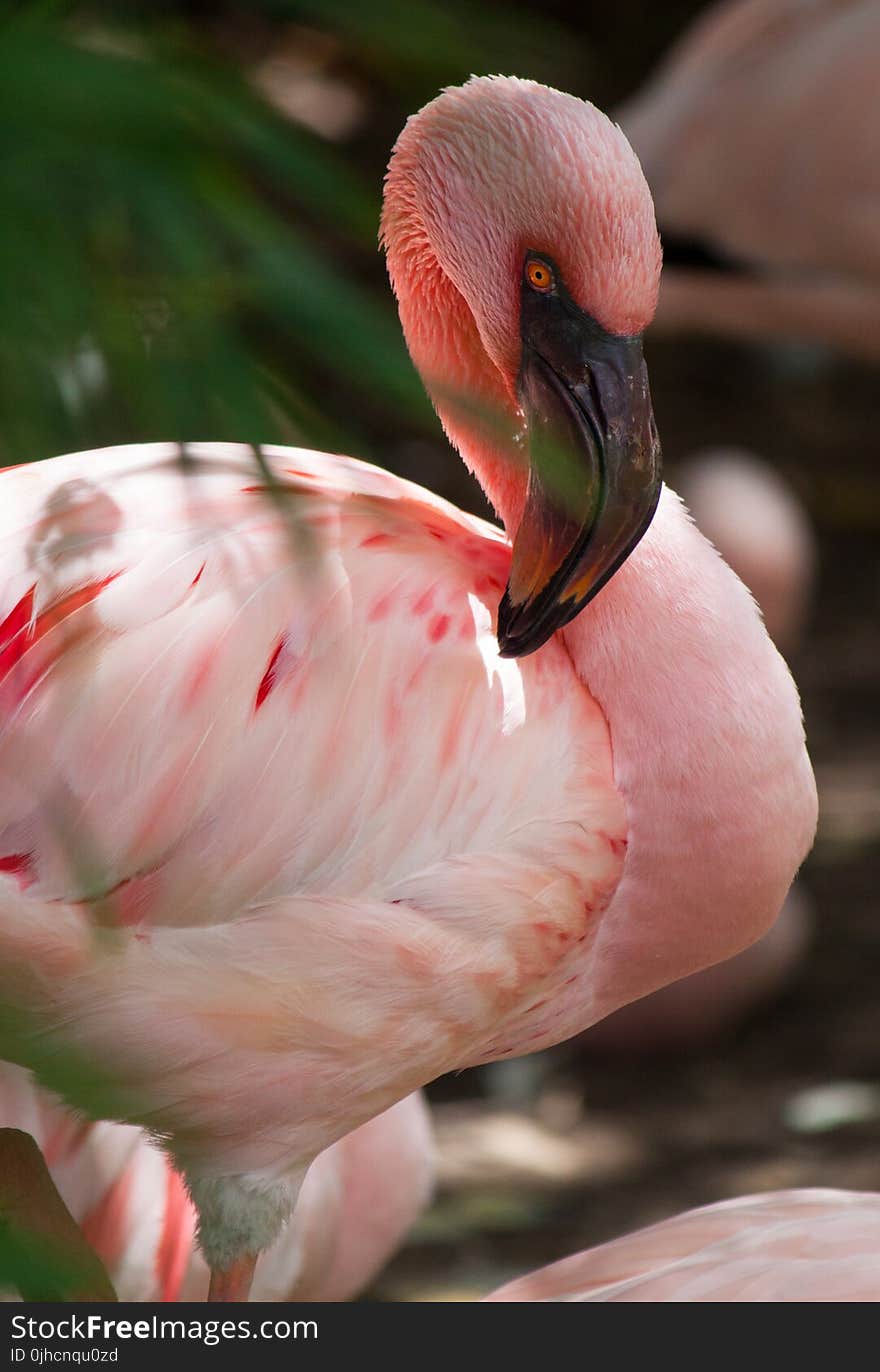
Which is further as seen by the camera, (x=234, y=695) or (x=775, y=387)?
(x=775, y=387)

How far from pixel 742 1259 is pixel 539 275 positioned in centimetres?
84

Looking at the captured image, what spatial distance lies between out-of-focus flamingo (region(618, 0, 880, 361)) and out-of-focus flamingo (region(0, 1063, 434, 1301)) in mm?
2324

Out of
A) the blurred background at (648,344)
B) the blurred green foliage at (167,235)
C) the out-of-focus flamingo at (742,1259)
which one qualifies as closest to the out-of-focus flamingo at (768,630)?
the blurred background at (648,344)

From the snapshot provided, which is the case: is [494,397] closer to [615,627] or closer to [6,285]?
[615,627]

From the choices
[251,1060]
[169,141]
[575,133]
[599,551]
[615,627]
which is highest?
[169,141]

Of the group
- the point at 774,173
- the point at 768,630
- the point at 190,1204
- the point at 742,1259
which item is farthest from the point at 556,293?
the point at 774,173

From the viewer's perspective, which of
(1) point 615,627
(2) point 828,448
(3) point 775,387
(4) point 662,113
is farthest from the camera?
(3) point 775,387

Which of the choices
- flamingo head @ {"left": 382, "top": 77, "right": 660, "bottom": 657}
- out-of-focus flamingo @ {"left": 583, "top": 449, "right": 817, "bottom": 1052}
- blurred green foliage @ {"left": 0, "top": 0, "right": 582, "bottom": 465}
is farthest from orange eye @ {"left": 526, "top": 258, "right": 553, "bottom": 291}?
out-of-focus flamingo @ {"left": 583, "top": 449, "right": 817, "bottom": 1052}

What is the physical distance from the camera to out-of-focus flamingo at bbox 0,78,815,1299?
146 centimetres

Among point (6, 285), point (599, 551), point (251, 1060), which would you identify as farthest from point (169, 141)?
point (251, 1060)

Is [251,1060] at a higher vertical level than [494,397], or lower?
lower

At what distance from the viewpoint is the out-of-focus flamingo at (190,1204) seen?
1957mm

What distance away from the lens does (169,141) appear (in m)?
0.66
